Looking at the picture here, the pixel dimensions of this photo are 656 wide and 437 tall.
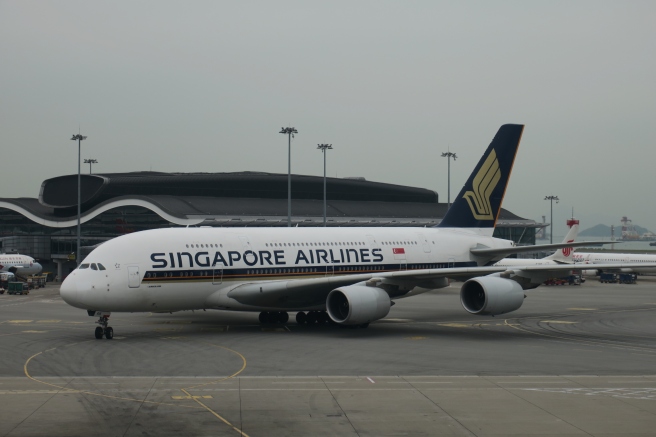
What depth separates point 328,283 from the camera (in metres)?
35.0

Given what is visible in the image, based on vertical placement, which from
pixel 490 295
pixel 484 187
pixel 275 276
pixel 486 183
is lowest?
pixel 490 295

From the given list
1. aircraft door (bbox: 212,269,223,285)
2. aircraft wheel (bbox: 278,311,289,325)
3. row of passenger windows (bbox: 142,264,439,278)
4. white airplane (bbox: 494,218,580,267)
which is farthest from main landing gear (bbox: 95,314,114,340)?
white airplane (bbox: 494,218,580,267)

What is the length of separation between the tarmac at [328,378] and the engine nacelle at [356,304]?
810mm

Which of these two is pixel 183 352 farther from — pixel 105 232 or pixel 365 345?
pixel 105 232

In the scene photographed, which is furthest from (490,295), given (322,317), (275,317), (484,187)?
(484,187)

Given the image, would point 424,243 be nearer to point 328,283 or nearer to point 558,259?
point 328,283

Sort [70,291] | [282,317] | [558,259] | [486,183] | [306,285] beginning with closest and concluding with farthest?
[70,291], [306,285], [282,317], [486,183], [558,259]

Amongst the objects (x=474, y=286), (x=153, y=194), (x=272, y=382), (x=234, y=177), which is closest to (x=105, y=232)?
(x=153, y=194)

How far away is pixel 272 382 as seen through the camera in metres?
23.2

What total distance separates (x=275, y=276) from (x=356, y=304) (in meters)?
Answer: 4.67

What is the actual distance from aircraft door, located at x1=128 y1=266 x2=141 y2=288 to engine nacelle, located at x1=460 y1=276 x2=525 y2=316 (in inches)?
529

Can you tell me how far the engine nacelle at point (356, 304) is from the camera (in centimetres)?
3359

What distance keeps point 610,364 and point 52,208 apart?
93731mm

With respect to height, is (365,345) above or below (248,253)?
below
